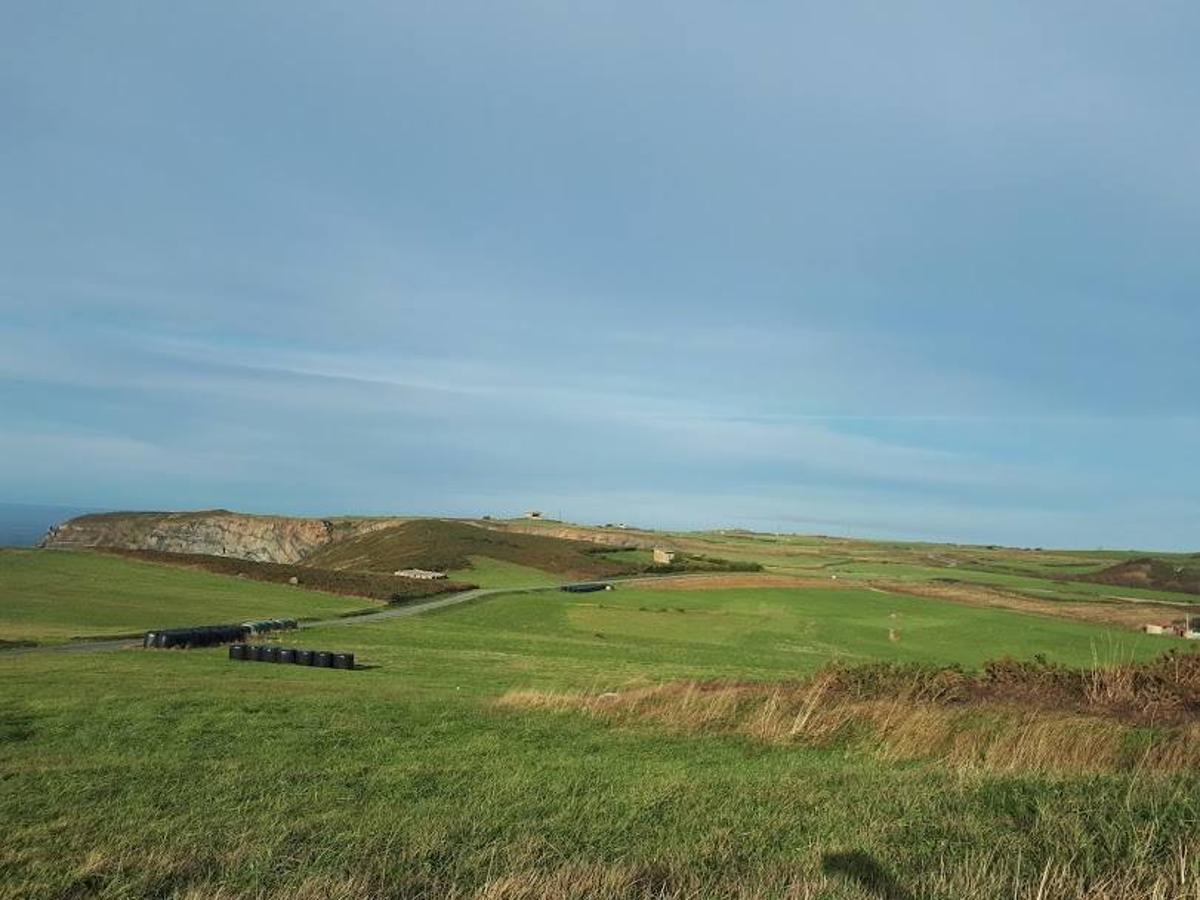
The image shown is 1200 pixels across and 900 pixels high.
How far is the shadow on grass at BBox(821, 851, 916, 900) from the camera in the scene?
664 centimetres

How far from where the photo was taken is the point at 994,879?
6.51 meters

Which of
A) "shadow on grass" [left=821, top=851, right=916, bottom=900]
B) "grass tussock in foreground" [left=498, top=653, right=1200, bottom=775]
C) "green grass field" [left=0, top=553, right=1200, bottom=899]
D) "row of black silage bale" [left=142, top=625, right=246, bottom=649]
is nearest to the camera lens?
"shadow on grass" [left=821, top=851, right=916, bottom=900]

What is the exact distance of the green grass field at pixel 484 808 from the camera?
6.90 metres

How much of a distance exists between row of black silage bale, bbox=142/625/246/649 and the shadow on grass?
36.3 meters

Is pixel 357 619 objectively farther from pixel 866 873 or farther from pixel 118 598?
pixel 866 873

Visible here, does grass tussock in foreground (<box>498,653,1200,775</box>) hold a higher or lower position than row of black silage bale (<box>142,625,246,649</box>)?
higher

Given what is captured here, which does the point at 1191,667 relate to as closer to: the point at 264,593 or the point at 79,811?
the point at 79,811

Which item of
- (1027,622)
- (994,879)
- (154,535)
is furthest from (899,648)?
(154,535)

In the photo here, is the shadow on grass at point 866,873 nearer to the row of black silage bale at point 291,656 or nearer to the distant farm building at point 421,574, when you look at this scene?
the row of black silage bale at point 291,656

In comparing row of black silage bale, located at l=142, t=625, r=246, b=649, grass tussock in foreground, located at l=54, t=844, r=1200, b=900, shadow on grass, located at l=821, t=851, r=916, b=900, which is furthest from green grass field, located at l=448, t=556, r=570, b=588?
grass tussock in foreground, located at l=54, t=844, r=1200, b=900

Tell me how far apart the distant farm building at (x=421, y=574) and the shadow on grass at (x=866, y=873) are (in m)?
78.6

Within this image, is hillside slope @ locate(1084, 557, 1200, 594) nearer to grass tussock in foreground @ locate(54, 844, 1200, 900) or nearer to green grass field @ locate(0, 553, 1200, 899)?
green grass field @ locate(0, 553, 1200, 899)

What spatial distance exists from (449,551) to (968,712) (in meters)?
97.0

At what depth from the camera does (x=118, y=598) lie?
5709 cm
